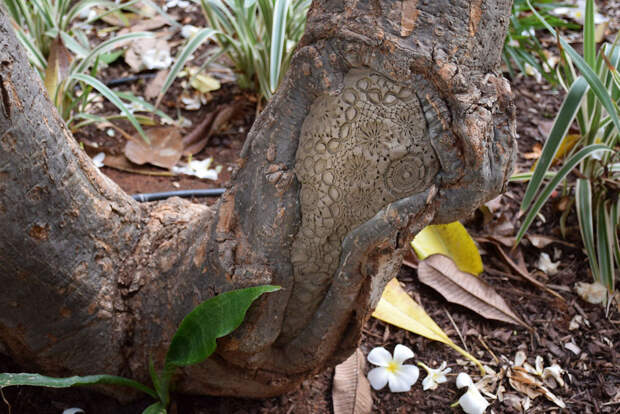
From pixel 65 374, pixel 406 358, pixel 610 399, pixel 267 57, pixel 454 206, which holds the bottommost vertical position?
pixel 610 399

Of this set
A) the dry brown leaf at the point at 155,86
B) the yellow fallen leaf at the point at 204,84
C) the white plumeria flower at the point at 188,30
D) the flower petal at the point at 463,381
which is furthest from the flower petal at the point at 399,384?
the white plumeria flower at the point at 188,30

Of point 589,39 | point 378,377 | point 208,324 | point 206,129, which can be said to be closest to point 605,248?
point 589,39

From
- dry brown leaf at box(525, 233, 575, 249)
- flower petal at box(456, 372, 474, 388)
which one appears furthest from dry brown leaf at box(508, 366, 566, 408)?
dry brown leaf at box(525, 233, 575, 249)

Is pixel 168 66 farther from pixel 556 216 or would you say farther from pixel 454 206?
pixel 454 206

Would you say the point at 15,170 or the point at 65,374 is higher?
the point at 15,170

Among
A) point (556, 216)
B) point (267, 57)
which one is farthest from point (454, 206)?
point (267, 57)
